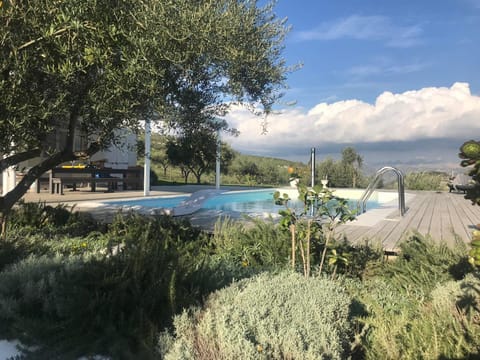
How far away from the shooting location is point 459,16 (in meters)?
10.2

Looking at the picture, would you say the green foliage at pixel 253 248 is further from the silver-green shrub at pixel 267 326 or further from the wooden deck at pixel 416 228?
the silver-green shrub at pixel 267 326

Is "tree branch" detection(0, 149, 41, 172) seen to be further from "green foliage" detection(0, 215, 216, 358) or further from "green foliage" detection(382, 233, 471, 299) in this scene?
"green foliage" detection(382, 233, 471, 299)

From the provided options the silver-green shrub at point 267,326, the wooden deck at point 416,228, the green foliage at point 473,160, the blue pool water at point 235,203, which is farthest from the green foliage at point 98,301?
the blue pool water at point 235,203

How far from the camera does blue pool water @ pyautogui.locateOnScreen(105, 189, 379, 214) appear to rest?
1294 cm

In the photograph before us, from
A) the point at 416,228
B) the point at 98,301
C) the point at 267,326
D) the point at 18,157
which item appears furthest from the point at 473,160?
the point at 416,228

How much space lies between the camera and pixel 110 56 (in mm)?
3801

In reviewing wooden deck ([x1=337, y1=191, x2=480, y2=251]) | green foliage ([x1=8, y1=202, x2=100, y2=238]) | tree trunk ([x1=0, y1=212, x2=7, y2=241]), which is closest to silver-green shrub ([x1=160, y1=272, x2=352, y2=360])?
wooden deck ([x1=337, y1=191, x2=480, y2=251])

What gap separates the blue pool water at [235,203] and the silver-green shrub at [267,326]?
8.91 meters

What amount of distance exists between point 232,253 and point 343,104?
2071cm

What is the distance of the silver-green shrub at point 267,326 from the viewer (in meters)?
1.78

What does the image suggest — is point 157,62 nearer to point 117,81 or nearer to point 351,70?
point 117,81

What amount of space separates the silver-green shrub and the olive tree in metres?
2.54

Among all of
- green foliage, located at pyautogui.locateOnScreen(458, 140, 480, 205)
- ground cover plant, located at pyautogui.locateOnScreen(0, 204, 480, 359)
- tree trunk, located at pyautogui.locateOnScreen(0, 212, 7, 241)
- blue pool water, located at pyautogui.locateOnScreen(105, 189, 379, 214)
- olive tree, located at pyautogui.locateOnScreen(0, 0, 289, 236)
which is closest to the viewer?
green foliage, located at pyautogui.locateOnScreen(458, 140, 480, 205)

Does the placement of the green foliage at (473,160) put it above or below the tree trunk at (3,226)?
above
